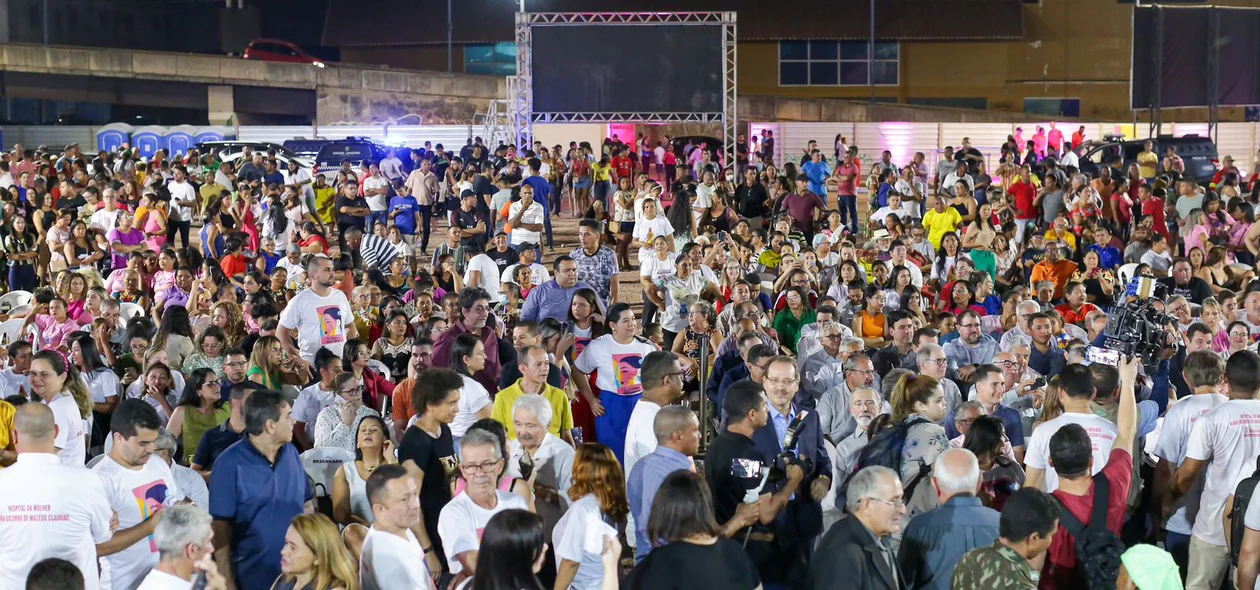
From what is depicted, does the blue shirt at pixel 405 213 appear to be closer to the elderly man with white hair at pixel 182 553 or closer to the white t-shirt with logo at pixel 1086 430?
the white t-shirt with logo at pixel 1086 430

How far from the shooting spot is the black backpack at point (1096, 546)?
19.1ft

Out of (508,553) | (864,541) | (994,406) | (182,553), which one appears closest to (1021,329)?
(994,406)

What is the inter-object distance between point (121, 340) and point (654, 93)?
1368cm

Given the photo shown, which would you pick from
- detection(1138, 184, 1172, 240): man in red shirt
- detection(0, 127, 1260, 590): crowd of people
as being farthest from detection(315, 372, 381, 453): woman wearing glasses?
detection(1138, 184, 1172, 240): man in red shirt

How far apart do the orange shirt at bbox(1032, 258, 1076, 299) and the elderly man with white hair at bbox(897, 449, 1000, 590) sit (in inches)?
338

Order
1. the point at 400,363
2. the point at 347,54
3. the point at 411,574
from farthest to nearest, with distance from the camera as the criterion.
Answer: the point at 347,54 < the point at 400,363 < the point at 411,574

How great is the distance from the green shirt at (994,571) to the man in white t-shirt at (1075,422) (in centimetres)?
162

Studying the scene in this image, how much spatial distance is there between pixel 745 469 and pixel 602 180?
16209 millimetres

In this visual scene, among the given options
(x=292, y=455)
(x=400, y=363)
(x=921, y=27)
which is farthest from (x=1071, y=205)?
(x=921, y=27)

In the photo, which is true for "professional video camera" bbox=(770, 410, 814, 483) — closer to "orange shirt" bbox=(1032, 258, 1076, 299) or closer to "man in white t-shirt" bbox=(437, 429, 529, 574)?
"man in white t-shirt" bbox=(437, 429, 529, 574)

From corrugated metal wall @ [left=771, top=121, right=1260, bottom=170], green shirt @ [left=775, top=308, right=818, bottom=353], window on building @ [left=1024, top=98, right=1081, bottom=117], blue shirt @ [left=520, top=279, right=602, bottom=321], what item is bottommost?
green shirt @ [left=775, top=308, right=818, bottom=353]

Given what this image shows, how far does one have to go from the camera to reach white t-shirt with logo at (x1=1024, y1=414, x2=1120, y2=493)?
6934mm

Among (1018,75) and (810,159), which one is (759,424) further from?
(1018,75)

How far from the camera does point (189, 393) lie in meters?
8.85
